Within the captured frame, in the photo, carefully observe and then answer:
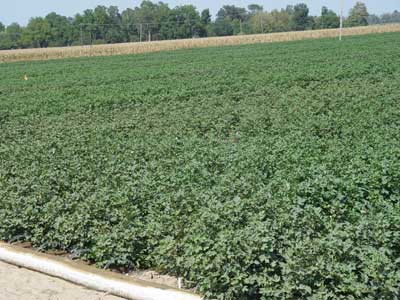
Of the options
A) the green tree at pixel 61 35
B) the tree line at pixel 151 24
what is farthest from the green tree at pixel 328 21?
the green tree at pixel 61 35

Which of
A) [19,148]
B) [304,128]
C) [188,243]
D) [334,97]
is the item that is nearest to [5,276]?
[188,243]

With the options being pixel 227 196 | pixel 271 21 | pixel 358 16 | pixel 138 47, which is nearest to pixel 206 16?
pixel 271 21

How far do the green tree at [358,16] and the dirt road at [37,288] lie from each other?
137 metres

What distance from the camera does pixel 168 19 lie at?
114688mm

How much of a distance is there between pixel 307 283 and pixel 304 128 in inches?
264

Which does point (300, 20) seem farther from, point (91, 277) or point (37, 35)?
point (91, 277)

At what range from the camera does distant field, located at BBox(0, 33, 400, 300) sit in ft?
16.7

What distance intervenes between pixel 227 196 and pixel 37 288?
2089mm

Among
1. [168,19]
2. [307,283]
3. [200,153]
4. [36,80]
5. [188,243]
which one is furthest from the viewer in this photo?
[168,19]

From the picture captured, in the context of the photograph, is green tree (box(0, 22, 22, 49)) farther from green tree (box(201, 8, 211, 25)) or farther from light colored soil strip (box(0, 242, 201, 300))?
light colored soil strip (box(0, 242, 201, 300))

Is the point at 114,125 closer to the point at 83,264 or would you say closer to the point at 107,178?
the point at 107,178

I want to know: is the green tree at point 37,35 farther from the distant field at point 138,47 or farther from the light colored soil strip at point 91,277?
the light colored soil strip at point 91,277

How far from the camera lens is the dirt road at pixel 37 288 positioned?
18.5ft

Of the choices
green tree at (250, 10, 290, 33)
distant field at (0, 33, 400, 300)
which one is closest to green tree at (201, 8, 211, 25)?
green tree at (250, 10, 290, 33)
